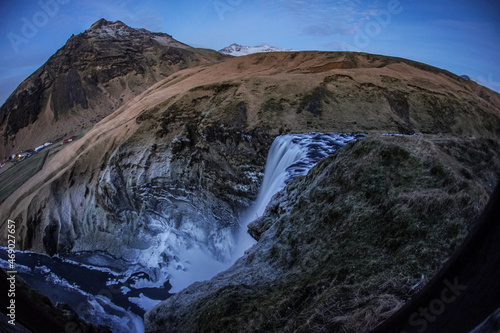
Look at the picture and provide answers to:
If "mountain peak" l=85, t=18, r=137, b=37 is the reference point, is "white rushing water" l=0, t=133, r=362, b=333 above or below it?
below

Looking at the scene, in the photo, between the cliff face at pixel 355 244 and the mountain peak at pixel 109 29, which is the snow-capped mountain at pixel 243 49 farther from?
the cliff face at pixel 355 244

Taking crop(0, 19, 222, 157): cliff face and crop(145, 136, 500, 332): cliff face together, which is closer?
crop(145, 136, 500, 332): cliff face

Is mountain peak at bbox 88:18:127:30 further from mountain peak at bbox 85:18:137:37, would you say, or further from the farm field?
the farm field

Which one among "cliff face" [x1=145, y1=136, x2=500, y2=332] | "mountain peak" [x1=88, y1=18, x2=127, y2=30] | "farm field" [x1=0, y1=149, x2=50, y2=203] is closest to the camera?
"cliff face" [x1=145, y1=136, x2=500, y2=332]

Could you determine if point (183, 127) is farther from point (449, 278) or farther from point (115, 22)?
point (115, 22)

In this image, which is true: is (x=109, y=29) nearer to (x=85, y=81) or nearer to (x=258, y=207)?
(x=85, y=81)

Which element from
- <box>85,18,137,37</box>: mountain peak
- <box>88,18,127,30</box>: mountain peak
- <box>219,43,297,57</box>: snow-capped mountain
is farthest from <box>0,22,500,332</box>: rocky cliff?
<box>219,43,297,57</box>: snow-capped mountain
